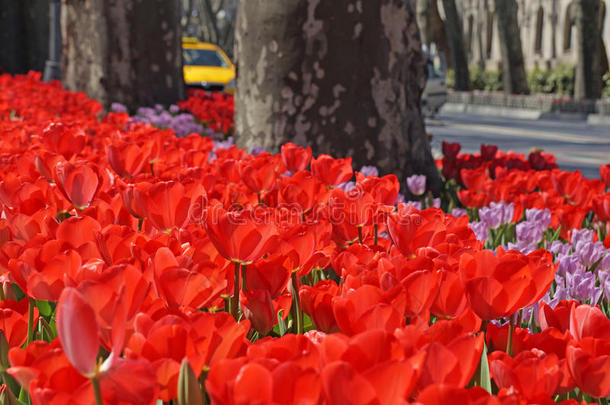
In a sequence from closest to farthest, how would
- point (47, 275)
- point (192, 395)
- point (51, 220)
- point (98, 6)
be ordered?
point (192, 395) → point (47, 275) → point (51, 220) → point (98, 6)

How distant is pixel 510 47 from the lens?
3092 centimetres

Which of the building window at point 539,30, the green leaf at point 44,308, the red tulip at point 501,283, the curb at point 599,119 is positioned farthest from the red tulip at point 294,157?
the building window at point 539,30

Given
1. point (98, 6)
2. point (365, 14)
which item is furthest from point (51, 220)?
point (98, 6)

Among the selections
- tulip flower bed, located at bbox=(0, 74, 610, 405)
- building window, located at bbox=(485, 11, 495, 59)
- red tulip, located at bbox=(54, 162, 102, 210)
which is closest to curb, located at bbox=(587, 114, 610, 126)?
tulip flower bed, located at bbox=(0, 74, 610, 405)

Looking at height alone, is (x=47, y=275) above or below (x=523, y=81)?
above

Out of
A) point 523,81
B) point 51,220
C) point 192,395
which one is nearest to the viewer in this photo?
point 192,395

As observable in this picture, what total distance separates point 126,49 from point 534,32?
156 feet

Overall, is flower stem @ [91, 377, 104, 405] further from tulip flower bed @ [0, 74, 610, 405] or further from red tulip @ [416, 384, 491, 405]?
red tulip @ [416, 384, 491, 405]

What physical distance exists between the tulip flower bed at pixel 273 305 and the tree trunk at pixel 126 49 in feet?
24.3

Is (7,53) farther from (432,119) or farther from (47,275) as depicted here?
(47,275)

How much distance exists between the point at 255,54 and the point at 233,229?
4014 mm

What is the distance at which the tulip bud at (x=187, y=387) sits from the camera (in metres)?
1.08

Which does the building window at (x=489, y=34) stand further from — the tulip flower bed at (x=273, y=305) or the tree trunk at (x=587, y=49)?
the tulip flower bed at (x=273, y=305)

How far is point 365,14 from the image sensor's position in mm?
5246
